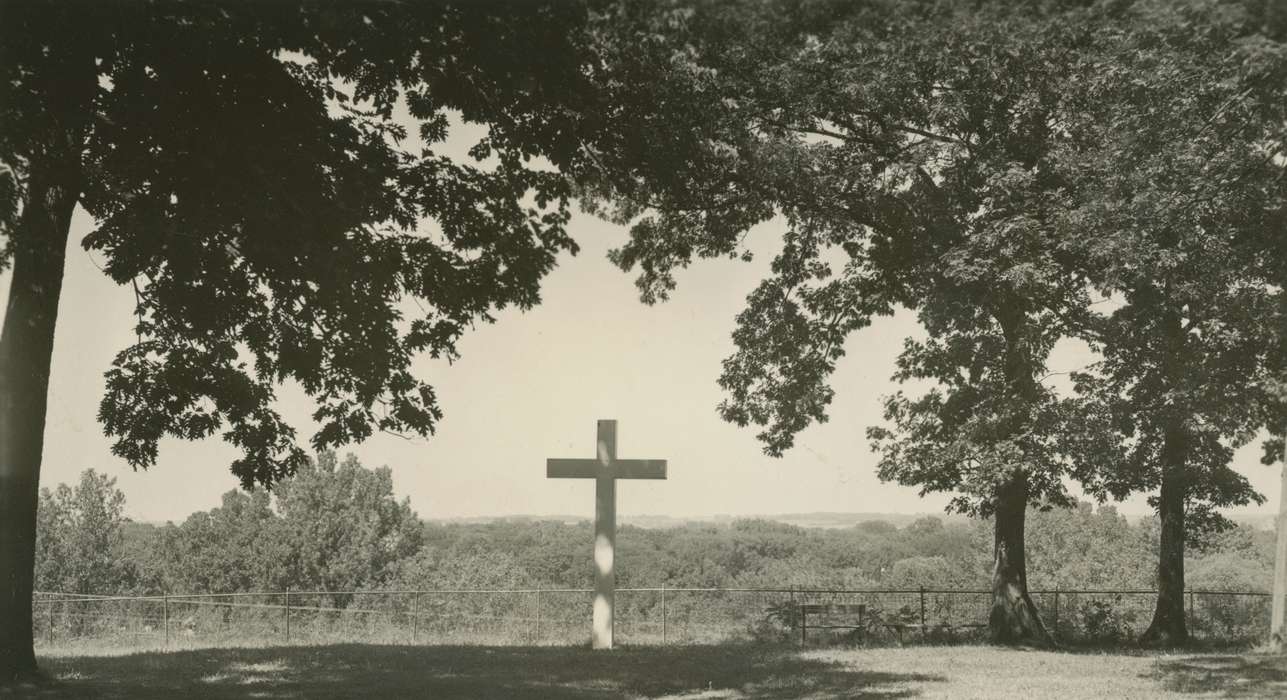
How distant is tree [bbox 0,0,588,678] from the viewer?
10391mm

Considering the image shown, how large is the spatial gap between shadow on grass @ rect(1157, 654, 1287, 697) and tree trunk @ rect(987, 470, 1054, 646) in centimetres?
368

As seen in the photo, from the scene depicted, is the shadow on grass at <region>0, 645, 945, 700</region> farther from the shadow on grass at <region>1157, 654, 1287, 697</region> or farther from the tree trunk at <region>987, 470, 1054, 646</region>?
the tree trunk at <region>987, 470, 1054, 646</region>

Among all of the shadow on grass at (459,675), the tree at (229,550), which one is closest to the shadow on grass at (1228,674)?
the shadow on grass at (459,675)

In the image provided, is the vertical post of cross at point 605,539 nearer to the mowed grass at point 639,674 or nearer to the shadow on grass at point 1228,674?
the mowed grass at point 639,674

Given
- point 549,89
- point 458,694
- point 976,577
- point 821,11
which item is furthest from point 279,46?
point 976,577

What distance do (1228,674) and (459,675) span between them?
952 cm

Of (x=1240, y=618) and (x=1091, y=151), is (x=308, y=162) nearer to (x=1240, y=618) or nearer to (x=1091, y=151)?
(x=1091, y=151)

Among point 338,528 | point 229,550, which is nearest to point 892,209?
point 338,528

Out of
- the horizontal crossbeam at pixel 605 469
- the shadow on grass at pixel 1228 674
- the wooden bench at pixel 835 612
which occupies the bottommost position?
the shadow on grass at pixel 1228 674

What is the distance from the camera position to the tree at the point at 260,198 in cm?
1039

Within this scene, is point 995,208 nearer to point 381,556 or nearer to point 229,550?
point 381,556

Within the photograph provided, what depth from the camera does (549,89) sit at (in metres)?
11.3

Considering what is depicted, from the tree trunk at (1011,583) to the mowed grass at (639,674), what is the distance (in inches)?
132

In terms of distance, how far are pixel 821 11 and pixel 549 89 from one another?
2.87 metres
